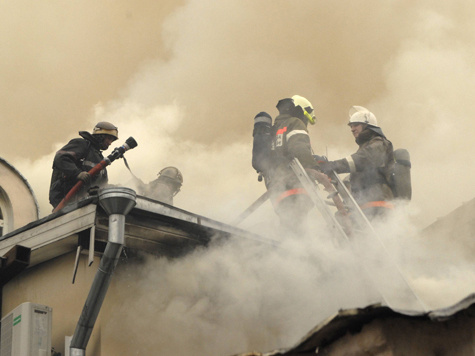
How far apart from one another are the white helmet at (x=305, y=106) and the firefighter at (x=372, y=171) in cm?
72

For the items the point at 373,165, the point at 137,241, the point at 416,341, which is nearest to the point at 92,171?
the point at 137,241

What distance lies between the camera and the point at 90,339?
732 centimetres

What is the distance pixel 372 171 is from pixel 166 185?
4.98 m

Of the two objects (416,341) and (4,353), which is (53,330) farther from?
(416,341)

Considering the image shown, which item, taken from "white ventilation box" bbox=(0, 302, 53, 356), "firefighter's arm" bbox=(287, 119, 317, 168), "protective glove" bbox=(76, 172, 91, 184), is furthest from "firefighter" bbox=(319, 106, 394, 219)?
"white ventilation box" bbox=(0, 302, 53, 356)

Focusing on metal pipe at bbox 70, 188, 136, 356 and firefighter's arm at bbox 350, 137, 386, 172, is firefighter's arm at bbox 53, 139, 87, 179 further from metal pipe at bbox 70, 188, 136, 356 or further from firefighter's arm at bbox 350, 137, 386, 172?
firefighter's arm at bbox 350, 137, 386, 172

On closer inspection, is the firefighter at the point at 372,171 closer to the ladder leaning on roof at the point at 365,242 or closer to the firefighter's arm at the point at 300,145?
the firefighter's arm at the point at 300,145

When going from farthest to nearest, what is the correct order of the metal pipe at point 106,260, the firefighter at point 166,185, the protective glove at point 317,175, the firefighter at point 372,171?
the firefighter at point 166,185 < the firefighter at point 372,171 < the protective glove at point 317,175 < the metal pipe at point 106,260

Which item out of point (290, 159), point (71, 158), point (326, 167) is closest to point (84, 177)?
point (71, 158)

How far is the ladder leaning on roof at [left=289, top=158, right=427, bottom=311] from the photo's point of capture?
291 inches

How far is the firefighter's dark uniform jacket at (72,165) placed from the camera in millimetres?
9172

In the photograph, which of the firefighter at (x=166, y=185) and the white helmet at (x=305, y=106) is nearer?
the white helmet at (x=305, y=106)

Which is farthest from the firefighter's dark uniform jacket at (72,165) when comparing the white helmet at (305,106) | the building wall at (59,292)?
the white helmet at (305,106)

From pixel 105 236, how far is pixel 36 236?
26.5 inches
